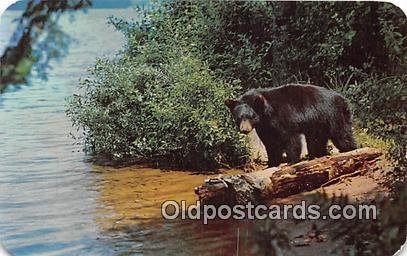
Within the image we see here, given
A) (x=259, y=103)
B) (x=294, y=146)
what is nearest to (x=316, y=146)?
(x=294, y=146)

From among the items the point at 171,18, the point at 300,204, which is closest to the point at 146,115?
the point at 171,18

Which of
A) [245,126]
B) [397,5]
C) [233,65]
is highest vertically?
[397,5]

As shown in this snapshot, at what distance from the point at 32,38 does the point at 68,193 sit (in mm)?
321

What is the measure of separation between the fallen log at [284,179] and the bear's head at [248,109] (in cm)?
10

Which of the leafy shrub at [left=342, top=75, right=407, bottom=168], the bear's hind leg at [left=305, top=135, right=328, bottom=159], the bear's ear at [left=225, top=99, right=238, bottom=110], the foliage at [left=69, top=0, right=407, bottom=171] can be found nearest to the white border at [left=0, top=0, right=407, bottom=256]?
the foliage at [left=69, top=0, right=407, bottom=171]

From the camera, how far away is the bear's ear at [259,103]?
1.76m

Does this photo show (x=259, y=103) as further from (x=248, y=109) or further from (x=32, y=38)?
(x=32, y=38)

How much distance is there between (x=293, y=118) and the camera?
177 cm

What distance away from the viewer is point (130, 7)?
1747mm

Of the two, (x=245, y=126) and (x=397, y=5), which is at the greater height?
(x=397, y=5)

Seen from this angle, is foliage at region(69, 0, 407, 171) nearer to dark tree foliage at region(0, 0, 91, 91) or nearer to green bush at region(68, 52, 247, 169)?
green bush at region(68, 52, 247, 169)

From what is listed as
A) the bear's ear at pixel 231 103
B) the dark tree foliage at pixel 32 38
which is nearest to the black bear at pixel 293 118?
the bear's ear at pixel 231 103

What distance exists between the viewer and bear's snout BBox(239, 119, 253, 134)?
5.79 ft

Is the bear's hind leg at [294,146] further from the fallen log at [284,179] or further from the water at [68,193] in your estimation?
the water at [68,193]
